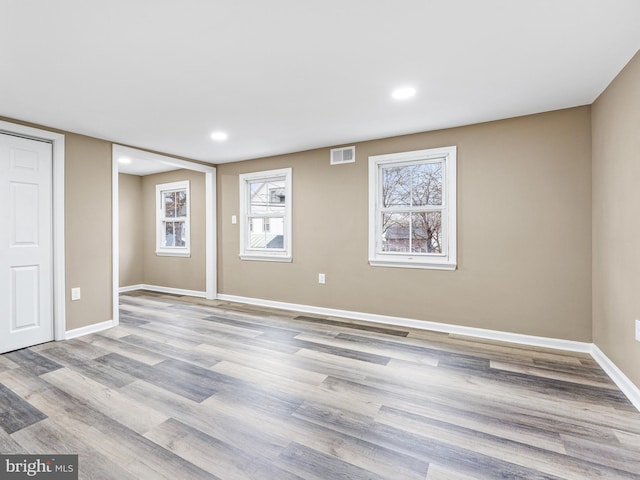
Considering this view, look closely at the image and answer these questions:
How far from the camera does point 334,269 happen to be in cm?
443

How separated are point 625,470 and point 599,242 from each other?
192 cm

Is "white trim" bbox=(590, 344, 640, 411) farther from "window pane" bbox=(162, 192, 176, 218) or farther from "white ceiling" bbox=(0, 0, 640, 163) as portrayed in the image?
"window pane" bbox=(162, 192, 176, 218)

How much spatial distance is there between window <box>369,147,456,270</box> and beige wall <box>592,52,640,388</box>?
123 centimetres

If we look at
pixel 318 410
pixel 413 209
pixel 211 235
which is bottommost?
pixel 318 410

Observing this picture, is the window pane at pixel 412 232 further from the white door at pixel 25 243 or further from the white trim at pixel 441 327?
the white door at pixel 25 243

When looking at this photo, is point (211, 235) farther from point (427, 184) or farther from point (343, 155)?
point (427, 184)

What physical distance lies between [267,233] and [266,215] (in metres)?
0.28

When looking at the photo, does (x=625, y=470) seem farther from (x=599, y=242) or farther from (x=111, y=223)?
(x=111, y=223)

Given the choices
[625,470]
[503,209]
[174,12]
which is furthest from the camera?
[503,209]

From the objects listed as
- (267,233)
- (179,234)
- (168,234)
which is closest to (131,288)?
(168,234)

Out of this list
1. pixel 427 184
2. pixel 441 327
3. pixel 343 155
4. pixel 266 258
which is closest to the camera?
pixel 441 327

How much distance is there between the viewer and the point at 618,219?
96.5 inches

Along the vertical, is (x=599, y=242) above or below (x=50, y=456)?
above

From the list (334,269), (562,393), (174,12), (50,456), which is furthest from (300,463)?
(334,269)
